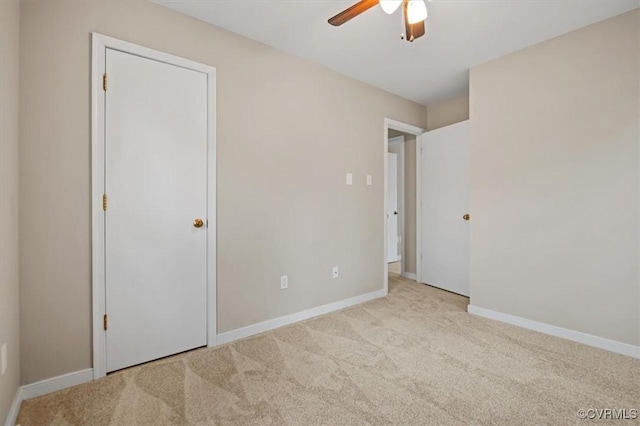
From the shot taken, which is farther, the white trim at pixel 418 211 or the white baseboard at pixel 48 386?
the white trim at pixel 418 211

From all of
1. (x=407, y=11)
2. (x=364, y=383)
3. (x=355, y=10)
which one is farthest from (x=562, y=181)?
(x=364, y=383)

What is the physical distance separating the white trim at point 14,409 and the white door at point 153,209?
1.32ft

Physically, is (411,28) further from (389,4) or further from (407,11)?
(389,4)

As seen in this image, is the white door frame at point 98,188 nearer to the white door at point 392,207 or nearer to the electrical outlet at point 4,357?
the electrical outlet at point 4,357

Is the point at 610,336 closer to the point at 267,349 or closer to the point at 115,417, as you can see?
the point at 267,349

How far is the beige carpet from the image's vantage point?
153 centimetres

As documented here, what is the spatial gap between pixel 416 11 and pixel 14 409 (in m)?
2.90

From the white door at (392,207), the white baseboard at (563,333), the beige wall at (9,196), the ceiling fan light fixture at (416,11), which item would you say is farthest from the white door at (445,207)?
the beige wall at (9,196)

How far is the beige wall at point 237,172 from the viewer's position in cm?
169

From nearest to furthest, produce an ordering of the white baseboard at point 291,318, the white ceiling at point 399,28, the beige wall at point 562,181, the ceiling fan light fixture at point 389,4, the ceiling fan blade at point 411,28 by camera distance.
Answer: the ceiling fan light fixture at point 389,4 → the ceiling fan blade at point 411,28 → the white ceiling at point 399,28 → the beige wall at point 562,181 → the white baseboard at point 291,318

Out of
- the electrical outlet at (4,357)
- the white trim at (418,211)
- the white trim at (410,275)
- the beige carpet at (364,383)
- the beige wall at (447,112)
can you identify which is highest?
the beige wall at (447,112)

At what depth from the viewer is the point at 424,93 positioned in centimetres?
370

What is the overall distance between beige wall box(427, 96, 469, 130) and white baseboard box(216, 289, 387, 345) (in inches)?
93.9

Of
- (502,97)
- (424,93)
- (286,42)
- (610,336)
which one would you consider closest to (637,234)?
(610,336)
